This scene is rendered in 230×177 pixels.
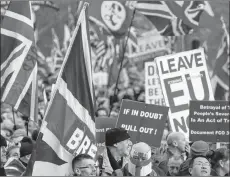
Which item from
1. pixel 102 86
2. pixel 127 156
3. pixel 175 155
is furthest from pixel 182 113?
pixel 102 86

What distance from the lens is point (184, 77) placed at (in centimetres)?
1345

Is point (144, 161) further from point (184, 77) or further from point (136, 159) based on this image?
point (184, 77)

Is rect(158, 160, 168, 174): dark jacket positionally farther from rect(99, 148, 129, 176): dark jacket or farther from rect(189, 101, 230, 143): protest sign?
rect(189, 101, 230, 143): protest sign

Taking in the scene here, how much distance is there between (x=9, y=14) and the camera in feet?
36.5

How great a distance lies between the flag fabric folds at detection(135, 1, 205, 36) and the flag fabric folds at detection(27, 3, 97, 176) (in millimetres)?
8373

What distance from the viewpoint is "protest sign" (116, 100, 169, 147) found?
38.9ft

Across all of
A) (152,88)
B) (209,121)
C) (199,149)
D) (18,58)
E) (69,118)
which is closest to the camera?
(69,118)

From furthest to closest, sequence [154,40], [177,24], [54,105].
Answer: [154,40], [177,24], [54,105]

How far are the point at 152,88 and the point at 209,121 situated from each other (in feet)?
10.8

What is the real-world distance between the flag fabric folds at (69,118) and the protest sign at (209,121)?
129 inches

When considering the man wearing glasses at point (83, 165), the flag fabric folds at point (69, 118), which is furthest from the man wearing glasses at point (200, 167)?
the man wearing glasses at point (83, 165)

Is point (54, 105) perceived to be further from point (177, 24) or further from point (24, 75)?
point (177, 24)

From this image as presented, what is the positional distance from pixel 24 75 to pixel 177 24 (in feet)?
22.9

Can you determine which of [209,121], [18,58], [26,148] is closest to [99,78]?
[209,121]
